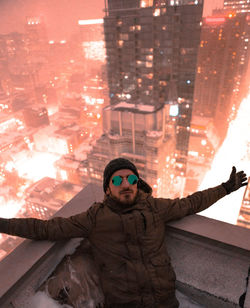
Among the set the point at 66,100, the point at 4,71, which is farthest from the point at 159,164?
the point at 4,71

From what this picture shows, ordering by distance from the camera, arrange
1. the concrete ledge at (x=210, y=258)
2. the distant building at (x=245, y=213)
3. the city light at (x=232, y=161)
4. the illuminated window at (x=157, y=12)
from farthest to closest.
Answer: the city light at (x=232, y=161) → the distant building at (x=245, y=213) → the illuminated window at (x=157, y=12) → the concrete ledge at (x=210, y=258)

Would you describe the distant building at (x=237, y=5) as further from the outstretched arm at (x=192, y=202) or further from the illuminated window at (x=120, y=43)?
the outstretched arm at (x=192, y=202)

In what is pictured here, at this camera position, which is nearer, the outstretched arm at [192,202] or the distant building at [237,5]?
the outstretched arm at [192,202]

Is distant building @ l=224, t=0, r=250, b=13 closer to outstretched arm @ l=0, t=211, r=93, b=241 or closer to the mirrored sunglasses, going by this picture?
the mirrored sunglasses

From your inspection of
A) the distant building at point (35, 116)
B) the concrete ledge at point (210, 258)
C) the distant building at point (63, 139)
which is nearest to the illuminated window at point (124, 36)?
the distant building at point (63, 139)

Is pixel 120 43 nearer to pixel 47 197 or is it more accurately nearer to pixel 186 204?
pixel 47 197

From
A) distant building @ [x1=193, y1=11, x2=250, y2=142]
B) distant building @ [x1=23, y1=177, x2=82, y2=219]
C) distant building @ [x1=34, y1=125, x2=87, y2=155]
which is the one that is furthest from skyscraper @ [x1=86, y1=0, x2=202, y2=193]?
distant building @ [x1=193, y1=11, x2=250, y2=142]
